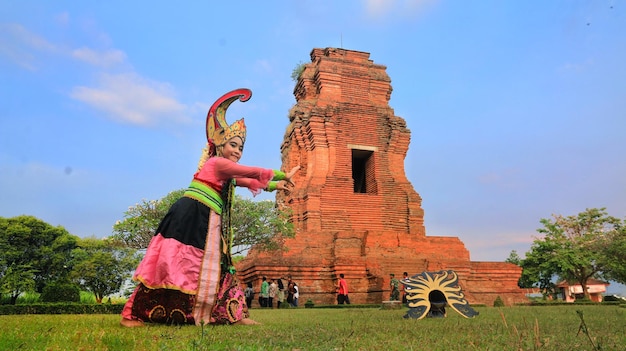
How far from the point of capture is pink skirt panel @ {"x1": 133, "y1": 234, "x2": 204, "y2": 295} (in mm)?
4273

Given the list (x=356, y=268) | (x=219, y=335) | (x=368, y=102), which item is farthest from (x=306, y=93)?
(x=219, y=335)

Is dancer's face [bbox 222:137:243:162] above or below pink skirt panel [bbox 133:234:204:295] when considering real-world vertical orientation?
above

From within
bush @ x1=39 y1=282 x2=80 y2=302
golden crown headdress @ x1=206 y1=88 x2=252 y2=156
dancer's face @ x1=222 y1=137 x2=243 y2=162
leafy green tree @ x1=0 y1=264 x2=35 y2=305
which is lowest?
bush @ x1=39 y1=282 x2=80 y2=302

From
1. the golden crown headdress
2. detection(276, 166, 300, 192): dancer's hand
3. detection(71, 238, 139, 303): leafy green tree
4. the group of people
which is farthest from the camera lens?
detection(71, 238, 139, 303): leafy green tree

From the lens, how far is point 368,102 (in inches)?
843

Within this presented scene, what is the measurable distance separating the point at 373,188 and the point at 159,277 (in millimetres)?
16621

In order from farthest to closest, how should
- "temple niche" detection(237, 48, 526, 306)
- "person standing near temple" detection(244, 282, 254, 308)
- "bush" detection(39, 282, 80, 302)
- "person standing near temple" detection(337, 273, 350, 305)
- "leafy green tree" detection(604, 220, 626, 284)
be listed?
1. "leafy green tree" detection(604, 220, 626, 284)
2. "temple niche" detection(237, 48, 526, 306)
3. "person standing near temple" detection(244, 282, 254, 308)
4. "person standing near temple" detection(337, 273, 350, 305)
5. "bush" detection(39, 282, 80, 302)

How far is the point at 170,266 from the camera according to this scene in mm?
4297

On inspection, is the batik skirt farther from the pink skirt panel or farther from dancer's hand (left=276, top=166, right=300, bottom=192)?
dancer's hand (left=276, top=166, right=300, bottom=192)

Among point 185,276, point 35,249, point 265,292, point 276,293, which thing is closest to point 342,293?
point 276,293

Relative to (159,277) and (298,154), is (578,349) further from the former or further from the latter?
(298,154)

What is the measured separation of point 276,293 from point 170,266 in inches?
384

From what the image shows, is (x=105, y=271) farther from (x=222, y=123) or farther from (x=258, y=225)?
(x=222, y=123)

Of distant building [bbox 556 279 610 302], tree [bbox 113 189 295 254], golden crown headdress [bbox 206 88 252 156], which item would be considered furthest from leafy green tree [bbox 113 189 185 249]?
distant building [bbox 556 279 610 302]
